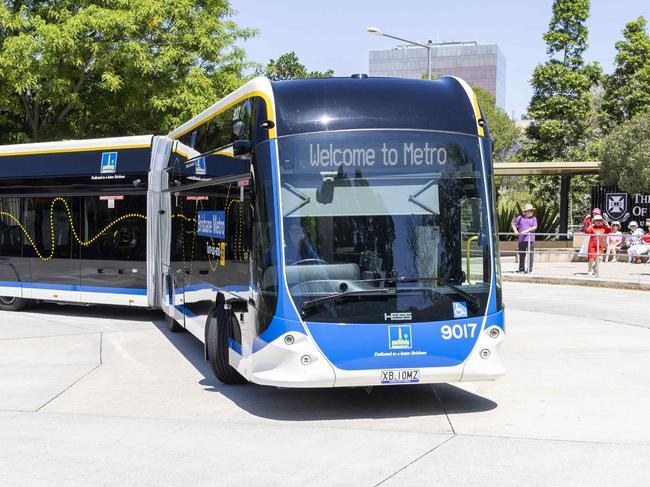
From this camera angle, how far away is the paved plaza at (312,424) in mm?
6059

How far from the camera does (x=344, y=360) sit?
295 inches

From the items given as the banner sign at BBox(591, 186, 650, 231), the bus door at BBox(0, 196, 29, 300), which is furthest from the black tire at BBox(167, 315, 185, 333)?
the banner sign at BBox(591, 186, 650, 231)

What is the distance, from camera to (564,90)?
47.0 metres

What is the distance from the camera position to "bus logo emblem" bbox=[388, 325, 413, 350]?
757 centimetres

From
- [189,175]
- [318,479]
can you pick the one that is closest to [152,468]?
[318,479]

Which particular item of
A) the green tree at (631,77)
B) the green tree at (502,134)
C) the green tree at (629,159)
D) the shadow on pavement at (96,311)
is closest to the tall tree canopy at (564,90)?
the green tree at (631,77)

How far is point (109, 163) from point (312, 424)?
8652 millimetres

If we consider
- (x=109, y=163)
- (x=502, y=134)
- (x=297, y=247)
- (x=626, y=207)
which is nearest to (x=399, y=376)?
(x=297, y=247)

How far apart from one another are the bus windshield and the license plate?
0.45 m

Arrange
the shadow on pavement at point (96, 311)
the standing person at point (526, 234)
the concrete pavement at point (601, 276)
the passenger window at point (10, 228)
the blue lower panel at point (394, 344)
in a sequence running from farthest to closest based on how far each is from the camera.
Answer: the standing person at point (526, 234), the concrete pavement at point (601, 276), the passenger window at point (10, 228), the shadow on pavement at point (96, 311), the blue lower panel at point (394, 344)

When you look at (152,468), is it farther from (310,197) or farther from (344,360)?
(310,197)

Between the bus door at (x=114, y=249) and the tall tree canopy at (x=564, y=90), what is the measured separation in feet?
116

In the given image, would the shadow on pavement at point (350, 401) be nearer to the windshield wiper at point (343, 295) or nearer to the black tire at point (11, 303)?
the windshield wiper at point (343, 295)

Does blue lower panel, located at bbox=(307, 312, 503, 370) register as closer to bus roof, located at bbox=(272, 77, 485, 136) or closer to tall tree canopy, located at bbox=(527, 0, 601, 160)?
bus roof, located at bbox=(272, 77, 485, 136)
